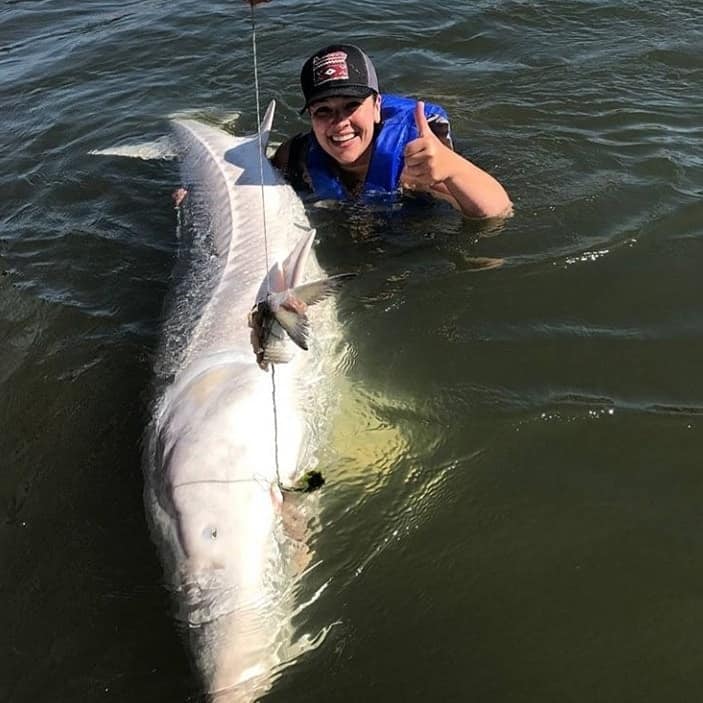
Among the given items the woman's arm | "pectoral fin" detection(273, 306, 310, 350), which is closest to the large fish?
"pectoral fin" detection(273, 306, 310, 350)

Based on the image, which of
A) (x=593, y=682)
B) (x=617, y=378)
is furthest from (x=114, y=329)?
(x=593, y=682)

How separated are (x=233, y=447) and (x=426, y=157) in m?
1.95

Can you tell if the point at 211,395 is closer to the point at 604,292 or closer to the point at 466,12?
the point at 604,292

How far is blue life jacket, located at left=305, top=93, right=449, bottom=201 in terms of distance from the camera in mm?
4559

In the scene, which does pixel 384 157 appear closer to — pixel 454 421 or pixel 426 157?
pixel 426 157

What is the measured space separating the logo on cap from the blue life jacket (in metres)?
0.62

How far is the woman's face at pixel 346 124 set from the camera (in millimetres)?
4203

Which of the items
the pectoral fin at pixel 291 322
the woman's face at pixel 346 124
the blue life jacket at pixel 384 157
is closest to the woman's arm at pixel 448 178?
the blue life jacket at pixel 384 157

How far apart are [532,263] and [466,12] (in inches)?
208

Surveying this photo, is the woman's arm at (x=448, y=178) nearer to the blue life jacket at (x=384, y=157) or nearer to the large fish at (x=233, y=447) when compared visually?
the blue life jacket at (x=384, y=157)

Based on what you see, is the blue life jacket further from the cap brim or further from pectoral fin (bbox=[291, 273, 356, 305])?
pectoral fin (bbox=[291, 273, 356, 305])

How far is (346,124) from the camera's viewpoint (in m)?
4.31

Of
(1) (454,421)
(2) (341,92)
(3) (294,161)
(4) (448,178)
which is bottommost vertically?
(1) (454,421)

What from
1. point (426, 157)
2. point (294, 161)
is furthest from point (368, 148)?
point (426, 157)
